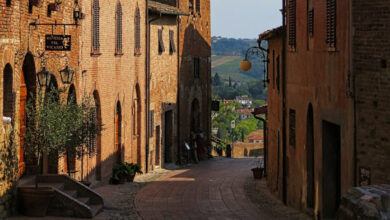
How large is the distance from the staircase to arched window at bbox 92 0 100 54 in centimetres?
589

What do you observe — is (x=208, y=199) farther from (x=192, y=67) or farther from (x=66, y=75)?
(x=192, y=67)

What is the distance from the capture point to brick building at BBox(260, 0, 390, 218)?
1145 cm

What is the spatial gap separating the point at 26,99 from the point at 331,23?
6341 mm

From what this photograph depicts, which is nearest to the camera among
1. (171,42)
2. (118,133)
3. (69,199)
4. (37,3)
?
(69,199)

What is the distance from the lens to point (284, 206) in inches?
749

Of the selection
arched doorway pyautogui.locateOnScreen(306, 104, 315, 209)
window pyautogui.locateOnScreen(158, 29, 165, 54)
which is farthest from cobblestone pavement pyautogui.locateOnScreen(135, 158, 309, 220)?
window pyautogui.locateOnScreen(158, 29, 165, 54)

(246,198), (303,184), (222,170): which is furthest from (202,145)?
(303,184)

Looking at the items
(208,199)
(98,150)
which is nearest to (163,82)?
(98,150)

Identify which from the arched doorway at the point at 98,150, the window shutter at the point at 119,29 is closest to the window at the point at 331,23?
→ the arched doorway at the point at 98,150

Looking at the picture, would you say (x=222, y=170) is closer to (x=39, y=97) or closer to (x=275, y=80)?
(x=275, y=80)

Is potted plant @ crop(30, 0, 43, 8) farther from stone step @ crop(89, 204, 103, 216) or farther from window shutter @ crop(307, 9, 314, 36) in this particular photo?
window shutter @ crop(307, 9, 314, 36)

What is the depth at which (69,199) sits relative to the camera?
13.6 meters

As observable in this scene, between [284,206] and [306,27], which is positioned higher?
[306,27]

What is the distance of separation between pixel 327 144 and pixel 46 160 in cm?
631
